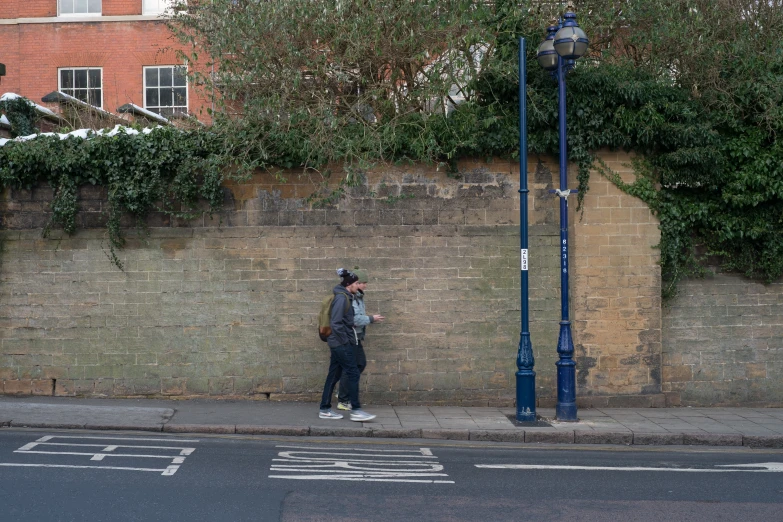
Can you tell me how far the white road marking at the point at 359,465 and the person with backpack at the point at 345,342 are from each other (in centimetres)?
140

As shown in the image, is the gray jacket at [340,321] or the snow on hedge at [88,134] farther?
the snow on hedge at [88,134]

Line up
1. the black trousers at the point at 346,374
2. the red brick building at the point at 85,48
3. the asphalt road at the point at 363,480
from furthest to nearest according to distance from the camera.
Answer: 1. the red brick building at the point at 85,48
2. the black trousers at the point at 346,374
3. the asphalt road at the point at 363,480

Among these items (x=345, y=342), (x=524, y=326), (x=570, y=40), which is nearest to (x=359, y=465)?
(x=345, y=342)

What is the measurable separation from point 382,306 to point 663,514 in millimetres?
6086

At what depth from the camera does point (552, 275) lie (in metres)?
11.9

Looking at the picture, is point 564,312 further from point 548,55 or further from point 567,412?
point 548,55

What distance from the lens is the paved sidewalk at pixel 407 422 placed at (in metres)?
9.66

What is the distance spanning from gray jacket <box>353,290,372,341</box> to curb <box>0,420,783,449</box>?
1.41m

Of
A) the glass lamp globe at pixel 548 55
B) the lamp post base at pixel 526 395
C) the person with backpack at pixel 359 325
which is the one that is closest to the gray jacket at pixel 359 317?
the person with backpack at pixel 359 325

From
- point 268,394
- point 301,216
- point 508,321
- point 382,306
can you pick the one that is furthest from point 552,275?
point 268,394

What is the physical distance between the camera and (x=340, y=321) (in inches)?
401

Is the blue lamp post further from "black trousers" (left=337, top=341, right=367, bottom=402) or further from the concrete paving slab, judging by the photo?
the concrete paving slab

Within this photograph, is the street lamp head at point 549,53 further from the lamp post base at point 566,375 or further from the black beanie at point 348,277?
the black beanie at point 348,277

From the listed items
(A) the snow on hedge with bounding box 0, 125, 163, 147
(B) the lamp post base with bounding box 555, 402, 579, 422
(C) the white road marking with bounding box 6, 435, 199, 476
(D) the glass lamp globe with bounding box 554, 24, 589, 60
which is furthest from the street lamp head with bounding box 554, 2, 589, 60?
(C) the white road marking with bounding box 6, 435, 199, 476
